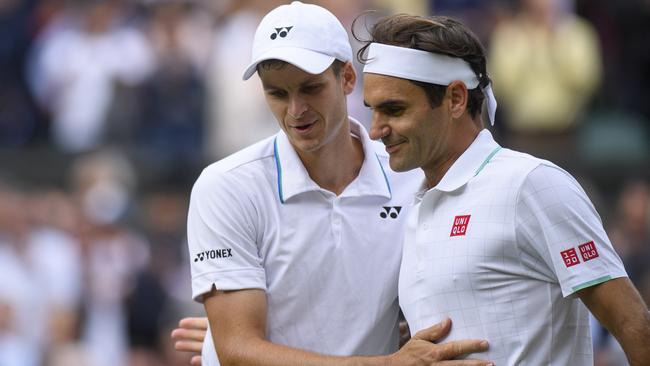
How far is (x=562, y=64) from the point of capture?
11672 mm

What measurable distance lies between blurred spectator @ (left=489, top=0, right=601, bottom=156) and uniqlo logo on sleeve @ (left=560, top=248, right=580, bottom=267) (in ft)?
22.8

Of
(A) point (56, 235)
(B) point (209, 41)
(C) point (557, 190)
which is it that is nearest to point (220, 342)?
(C) point (557, 190)

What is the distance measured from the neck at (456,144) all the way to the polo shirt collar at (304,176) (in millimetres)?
402

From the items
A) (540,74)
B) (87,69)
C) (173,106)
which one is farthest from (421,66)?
(87,69)

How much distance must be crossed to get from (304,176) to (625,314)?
1330 millimetres

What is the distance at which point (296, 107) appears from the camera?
5.25 meters

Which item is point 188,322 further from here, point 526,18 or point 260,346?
point 526,18

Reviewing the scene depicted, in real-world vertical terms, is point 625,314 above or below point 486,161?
below

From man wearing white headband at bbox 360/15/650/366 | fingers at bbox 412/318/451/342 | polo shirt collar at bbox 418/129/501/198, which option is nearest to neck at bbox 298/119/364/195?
man wearing white headband at bbox 360/15/650/366

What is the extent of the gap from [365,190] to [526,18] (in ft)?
21.3

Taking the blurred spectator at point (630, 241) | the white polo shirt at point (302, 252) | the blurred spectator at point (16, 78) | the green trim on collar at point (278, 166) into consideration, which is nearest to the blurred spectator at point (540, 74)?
the blurred spectator at point (630, 241)

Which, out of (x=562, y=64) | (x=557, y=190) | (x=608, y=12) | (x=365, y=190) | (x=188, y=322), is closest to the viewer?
(x=557, y=190)

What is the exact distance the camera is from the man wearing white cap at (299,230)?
5270mm

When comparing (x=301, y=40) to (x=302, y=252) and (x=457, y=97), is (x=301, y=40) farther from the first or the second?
(x=302, y=252)
